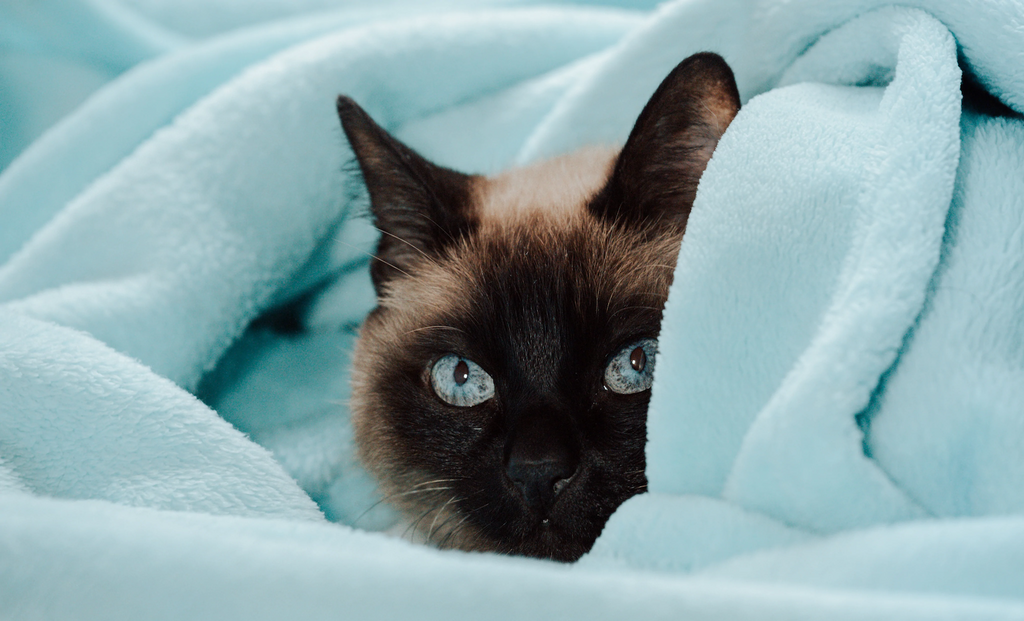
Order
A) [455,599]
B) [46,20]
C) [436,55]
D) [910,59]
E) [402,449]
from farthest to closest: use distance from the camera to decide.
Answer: [46,20] → [436,55] → [402,449] → [910,59] → [455,599]

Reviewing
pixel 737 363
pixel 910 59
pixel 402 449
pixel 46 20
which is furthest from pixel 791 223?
pixel 46 20

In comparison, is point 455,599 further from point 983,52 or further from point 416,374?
point 983,52

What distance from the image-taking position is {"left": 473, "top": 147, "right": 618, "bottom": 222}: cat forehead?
1063 mm

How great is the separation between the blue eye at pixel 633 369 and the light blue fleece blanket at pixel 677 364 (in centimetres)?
19

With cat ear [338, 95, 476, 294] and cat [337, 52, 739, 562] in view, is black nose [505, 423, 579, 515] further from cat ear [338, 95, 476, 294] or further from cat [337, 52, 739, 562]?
cat ear [338, 95, 476, 294]

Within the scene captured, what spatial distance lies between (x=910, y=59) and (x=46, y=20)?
6.38 feet

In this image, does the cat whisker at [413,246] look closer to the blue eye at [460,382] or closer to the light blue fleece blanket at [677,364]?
the blue eye at [460,382]

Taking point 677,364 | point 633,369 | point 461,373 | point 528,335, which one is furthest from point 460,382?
point 677,364

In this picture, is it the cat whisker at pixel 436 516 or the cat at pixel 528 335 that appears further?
the cat whisker at pixel 436 516

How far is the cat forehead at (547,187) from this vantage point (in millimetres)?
1063

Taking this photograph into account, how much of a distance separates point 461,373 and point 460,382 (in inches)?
0.5

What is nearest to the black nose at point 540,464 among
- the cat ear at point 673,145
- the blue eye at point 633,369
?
the blue eye at point 633,369

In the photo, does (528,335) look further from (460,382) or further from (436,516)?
(436,516)

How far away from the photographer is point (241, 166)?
127 cm
